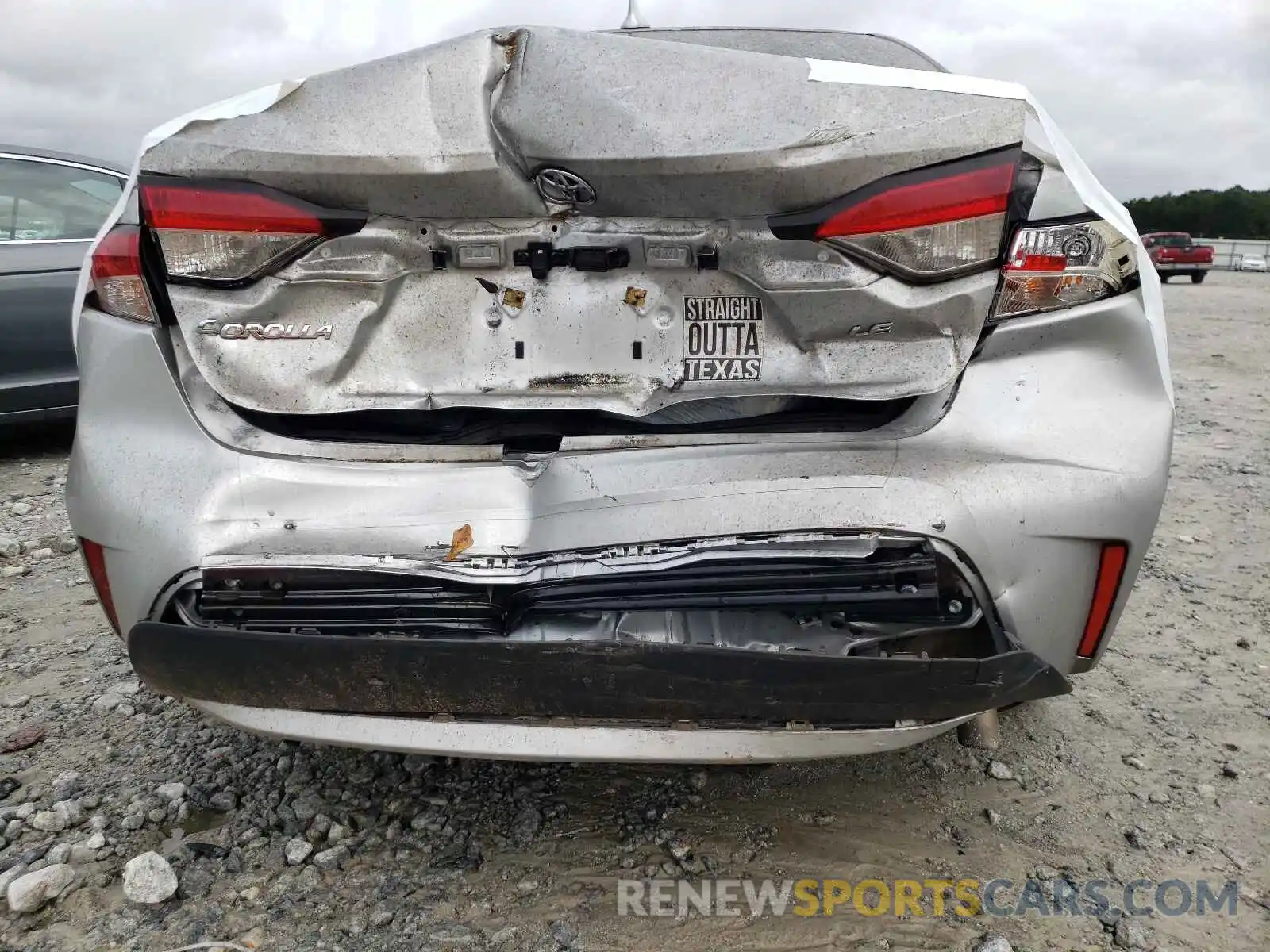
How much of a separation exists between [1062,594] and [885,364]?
1.62 feet

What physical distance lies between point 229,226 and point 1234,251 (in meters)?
42.4

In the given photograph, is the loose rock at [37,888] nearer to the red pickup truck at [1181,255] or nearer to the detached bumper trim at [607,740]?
the detached bumper trim at [607,740]

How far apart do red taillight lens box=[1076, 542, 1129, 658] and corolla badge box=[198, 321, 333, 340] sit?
4.63 feet

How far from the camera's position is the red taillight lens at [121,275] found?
1763mm

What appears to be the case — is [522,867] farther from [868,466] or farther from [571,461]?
[868,466]

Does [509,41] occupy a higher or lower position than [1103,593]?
higher

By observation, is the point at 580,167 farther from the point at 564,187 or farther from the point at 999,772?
the point at 999,772

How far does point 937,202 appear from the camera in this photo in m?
1.51

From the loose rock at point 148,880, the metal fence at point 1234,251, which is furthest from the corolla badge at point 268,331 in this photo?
the metal fence at point 1234,251

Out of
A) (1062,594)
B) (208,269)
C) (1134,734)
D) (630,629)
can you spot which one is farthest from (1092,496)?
(208,269)

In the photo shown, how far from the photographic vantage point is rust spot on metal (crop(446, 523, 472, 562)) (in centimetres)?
167

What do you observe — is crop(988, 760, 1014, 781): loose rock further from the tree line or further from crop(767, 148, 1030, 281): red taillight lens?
the tree line

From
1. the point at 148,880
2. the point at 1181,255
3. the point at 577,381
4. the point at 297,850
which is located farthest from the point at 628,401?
the point at 1181,255

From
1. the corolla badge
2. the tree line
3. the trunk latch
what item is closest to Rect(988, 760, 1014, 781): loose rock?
the trunk latch
